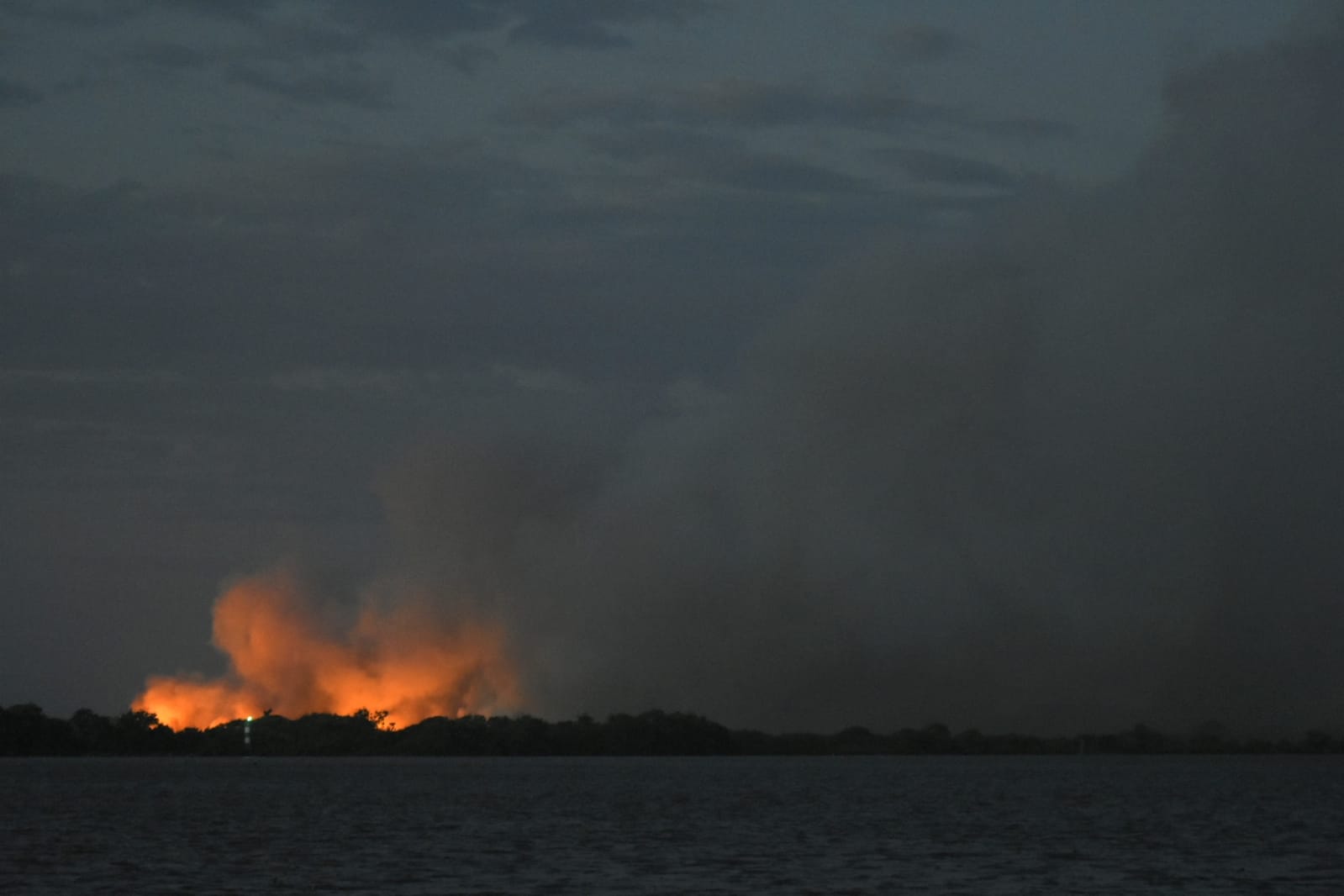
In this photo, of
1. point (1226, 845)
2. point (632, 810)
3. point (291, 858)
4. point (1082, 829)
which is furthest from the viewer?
point (632, 810)

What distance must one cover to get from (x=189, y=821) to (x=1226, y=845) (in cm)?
9839

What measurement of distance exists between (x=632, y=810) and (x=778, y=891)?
331 feet

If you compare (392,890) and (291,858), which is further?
(291,858)

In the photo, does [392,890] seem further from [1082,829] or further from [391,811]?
[391,811]

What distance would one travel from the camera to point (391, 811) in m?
190

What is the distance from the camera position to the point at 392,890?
293ft

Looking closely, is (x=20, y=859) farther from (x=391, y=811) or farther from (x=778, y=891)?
(x=391, y=811)

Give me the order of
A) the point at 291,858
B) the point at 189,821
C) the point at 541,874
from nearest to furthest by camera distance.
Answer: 1. the point at 541,874
2. the point at 291,858
3. the point at 189,821

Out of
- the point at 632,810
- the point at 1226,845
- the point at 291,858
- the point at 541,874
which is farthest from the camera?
the point at 632,810

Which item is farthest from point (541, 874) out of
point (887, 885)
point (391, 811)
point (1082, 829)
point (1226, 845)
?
point (391, 811)

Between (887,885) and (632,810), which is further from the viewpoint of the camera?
(632,810)

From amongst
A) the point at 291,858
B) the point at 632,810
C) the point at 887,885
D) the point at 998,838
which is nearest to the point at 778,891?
the point at 887,885

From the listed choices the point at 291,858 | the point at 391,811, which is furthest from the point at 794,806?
the point at 291,858

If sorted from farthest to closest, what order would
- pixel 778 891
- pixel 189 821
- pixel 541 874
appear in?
pixel 189 821, pixel 541 874, pixel 778 891
